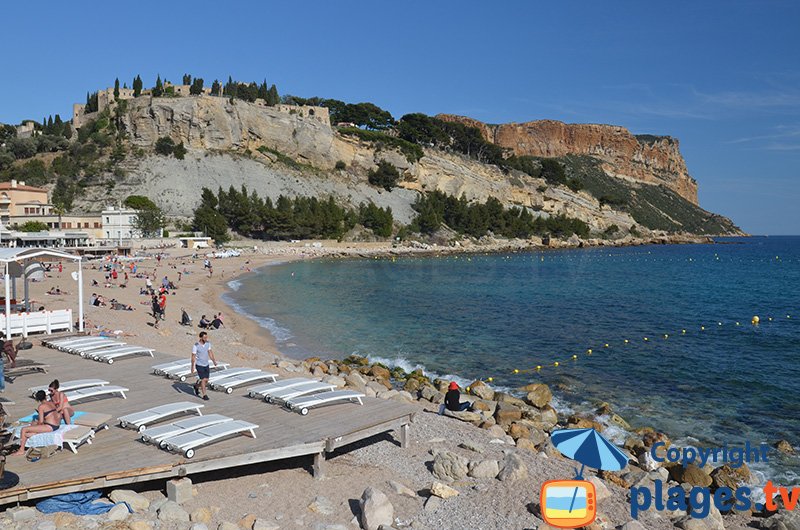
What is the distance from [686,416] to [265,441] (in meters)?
11.9

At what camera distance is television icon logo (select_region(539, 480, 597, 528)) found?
7605mm

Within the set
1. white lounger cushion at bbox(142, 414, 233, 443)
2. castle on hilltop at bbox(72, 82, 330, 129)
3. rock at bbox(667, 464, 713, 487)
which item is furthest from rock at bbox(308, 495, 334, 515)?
castle on hilltop at bbox(72, 82, 330, 129)

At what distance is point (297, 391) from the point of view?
11375 millimetres

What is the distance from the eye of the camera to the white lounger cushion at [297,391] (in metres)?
11.1

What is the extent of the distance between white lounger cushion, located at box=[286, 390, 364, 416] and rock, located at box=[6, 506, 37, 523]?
14.3 ft

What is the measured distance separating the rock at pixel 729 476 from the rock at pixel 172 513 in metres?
9.56

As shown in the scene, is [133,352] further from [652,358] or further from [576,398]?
[652,358]

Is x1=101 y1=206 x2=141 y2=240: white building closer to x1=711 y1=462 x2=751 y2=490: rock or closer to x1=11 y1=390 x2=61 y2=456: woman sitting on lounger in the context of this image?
x1=11 y1=390 x2=61 y2=456: woman sitting on lounger

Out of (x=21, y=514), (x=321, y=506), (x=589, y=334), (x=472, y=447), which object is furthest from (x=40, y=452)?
(x=589, y=334)

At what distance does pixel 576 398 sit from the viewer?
17.3 metres

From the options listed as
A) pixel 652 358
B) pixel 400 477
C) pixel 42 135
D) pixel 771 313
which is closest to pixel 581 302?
pixel 771 313

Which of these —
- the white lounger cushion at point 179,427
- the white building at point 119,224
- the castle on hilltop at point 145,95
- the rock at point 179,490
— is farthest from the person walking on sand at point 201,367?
the castle on hilltop at point 145,95

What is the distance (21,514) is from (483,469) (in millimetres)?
6463

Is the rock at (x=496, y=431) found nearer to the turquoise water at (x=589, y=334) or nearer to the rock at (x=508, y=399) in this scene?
the rock at (x=508, y=399)
